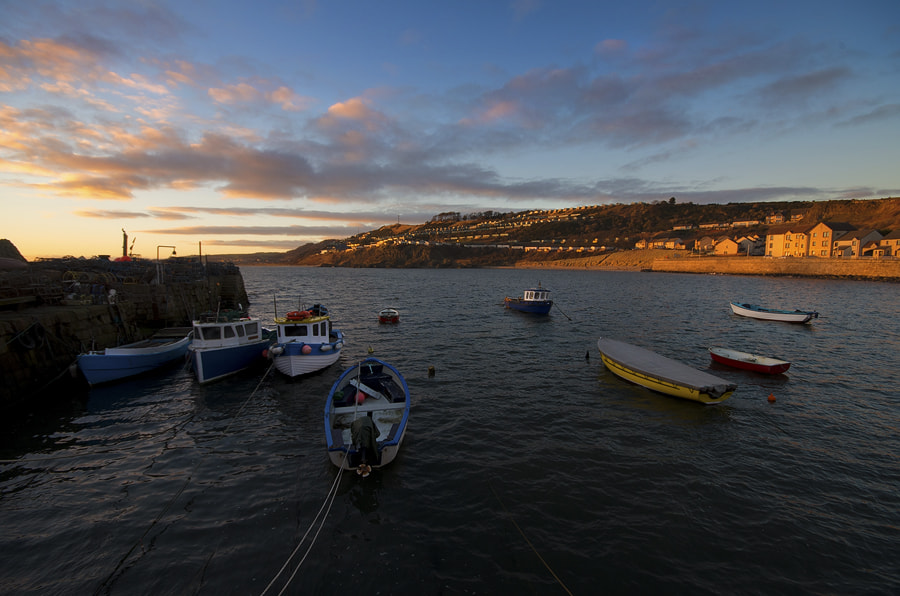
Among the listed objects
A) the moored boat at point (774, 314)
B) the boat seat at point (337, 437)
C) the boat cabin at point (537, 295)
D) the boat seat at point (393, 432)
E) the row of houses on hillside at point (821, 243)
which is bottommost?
the moored boat at point (774, 314)

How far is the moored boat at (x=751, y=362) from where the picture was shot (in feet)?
78.7

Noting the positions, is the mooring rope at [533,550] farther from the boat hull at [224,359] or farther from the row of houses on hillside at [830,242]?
the row of houses on hillside at [830,242]

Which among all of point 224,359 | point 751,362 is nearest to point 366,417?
point 224,359

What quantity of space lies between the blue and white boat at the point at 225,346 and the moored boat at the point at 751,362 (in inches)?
1255

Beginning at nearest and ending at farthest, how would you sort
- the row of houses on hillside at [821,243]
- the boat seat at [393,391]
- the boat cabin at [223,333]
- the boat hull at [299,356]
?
the boat seat at [393,391]
the boat cabin at [223,333]
the boat hull at [299,356]
the row of houses on hillside at [821,243]

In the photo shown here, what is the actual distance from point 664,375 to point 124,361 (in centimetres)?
3122

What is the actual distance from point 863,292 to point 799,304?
1075 inches

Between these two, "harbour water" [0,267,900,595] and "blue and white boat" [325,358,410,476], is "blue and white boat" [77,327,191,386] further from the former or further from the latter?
"blue and white boat" [325,358,410,476]

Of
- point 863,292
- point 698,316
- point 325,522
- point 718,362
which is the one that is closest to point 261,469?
point 325,522

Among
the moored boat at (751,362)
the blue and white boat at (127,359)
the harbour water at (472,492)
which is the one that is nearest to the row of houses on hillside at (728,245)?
the moored boat at (751,362)

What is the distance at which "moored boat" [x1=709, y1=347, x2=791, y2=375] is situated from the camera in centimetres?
2400

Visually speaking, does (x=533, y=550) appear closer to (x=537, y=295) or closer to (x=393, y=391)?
(x=393, y=391)

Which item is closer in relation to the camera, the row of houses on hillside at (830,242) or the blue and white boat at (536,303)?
the blue and white boat at (536,303)

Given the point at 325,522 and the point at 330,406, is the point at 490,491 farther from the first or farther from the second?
the point at 330,406
